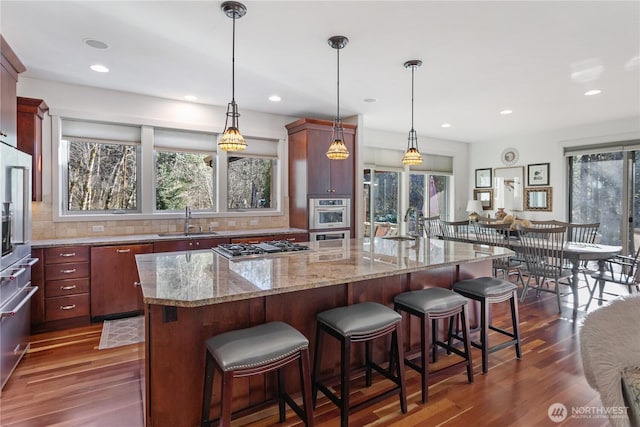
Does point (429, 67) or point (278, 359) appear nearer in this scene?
point (278, 359)

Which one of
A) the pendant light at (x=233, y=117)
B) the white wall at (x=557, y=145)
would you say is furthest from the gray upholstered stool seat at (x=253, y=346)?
the white wall at (x=557, y=145)

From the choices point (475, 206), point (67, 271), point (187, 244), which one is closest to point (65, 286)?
point (67, 271)

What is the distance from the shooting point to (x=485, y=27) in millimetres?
2566

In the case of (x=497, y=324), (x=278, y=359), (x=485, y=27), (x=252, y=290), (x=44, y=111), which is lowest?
(x=497, y=324)

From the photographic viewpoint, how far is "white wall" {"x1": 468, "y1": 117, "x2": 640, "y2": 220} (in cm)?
547

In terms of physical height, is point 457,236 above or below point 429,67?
below

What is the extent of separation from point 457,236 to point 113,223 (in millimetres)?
4835

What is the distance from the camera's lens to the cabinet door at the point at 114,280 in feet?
11.5

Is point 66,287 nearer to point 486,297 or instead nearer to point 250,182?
point 250,182

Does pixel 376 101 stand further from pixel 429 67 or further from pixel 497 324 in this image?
pixel 497 324

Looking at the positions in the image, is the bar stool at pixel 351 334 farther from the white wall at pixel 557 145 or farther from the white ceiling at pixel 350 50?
the white wall at pixel 557 145

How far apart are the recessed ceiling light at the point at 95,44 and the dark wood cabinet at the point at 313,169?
8.25 feet

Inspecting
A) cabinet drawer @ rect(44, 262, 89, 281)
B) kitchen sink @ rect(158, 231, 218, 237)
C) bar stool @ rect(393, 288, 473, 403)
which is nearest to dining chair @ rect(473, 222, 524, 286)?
bar stool @ rect(393, 288, 473, 403)

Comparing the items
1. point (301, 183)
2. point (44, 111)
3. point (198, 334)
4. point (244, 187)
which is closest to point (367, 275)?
point (198, 334)
